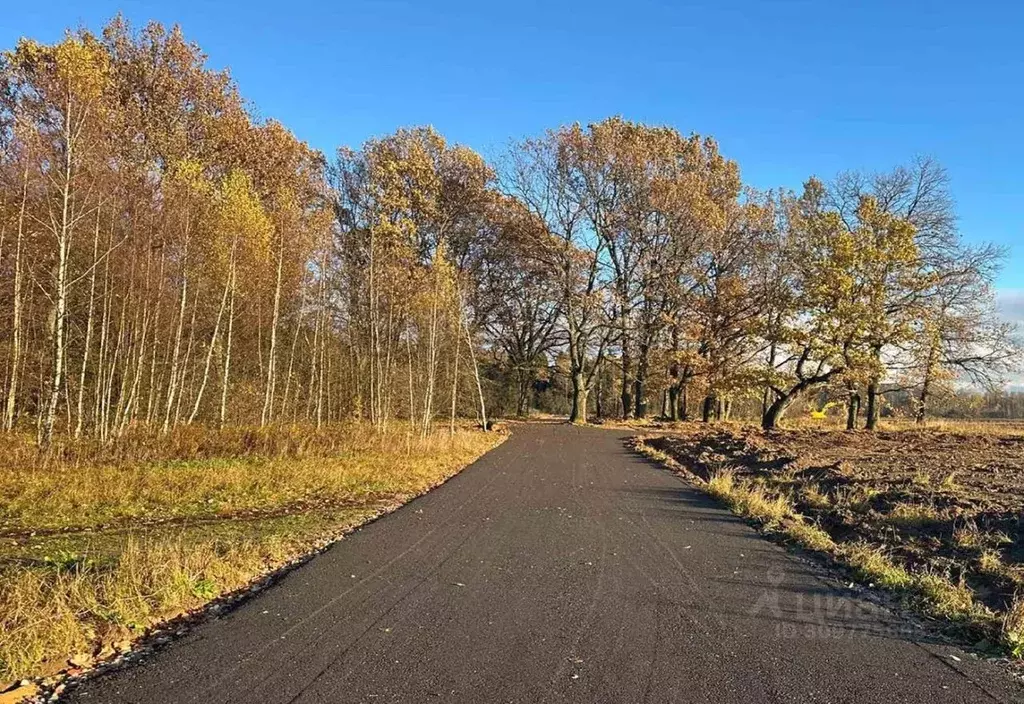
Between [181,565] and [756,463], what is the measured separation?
52.2 feet

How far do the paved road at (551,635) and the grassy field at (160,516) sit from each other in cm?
59

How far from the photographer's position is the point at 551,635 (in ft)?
16.7

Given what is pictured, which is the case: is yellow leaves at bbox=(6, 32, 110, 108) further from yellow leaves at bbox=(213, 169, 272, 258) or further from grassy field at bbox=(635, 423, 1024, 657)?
grassy field at bbox=(635, 423, 1024, 657)

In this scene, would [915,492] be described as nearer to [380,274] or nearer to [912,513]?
[912,513]

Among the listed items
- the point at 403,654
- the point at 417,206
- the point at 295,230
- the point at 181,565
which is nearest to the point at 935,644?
the point at 403,654

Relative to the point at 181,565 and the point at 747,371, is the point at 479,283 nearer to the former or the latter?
the point at 747,371

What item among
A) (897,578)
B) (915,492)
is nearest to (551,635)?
(897,578)

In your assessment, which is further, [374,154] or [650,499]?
[374,154]

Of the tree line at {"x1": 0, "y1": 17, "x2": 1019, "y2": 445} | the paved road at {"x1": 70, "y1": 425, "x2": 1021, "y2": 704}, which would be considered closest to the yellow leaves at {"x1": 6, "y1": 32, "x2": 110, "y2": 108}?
the tree line at {"x1": 0, "y1": 17, "x2": 1019, "y2": 445}

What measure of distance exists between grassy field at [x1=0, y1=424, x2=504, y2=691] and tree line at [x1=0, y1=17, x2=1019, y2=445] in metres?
2.34

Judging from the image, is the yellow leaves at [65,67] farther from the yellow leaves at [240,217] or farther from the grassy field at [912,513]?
the grassy field at [912,513]

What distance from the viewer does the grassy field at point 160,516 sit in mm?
4914

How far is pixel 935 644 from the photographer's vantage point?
518 centimetres

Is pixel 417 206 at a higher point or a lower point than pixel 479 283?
higher
